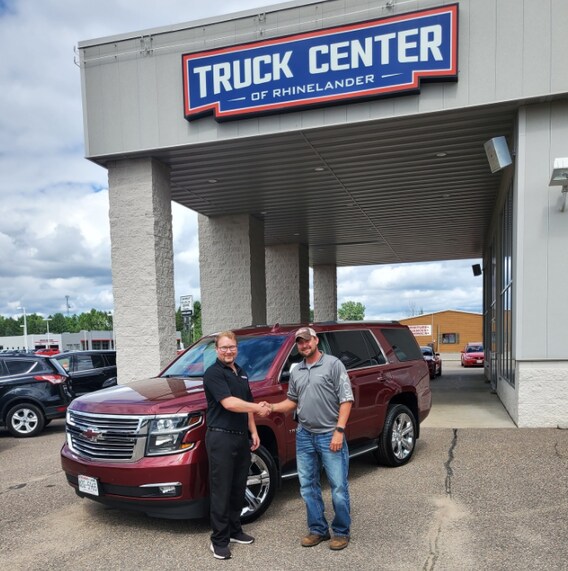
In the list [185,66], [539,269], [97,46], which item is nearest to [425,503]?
[539,269]

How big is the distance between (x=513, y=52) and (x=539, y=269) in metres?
3.48

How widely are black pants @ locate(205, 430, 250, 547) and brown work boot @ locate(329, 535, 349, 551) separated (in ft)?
2.72

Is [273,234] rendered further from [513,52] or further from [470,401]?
[513,52]

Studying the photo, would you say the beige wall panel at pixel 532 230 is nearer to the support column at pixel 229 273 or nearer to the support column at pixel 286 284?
the support column at pixel 229 273

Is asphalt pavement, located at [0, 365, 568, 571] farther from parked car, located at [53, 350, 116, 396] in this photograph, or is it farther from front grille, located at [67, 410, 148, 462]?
parked car, located at [53, 350, 116, 396]

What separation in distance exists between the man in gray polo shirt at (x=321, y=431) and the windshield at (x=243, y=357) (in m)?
1.11

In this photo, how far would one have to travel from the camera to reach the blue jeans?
13.7ft

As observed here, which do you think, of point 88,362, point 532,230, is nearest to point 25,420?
point 88,362

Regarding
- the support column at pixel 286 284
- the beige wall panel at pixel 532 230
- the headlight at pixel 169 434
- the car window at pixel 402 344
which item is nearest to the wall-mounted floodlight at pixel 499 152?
the beige wall panel at pixel 532 230

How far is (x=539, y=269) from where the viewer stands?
861 centimetres

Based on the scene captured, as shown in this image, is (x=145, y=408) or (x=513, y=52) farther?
(x=513, y=52)

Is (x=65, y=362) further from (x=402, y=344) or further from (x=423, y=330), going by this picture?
(x=423, y=330)

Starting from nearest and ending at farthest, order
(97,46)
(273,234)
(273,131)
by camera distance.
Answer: (273,131)
(97,46)
(273,234)

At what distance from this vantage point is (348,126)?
9.47 metres
